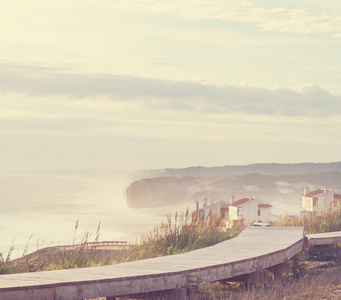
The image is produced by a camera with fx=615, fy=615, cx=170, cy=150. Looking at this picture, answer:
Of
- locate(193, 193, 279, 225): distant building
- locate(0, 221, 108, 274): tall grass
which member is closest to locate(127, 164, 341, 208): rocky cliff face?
locate(193, 193, 279, 225): distant building

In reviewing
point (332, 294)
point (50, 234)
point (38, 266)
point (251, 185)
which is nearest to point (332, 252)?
point (332, 294)

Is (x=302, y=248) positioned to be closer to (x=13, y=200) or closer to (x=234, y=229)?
(x=234, y=229)

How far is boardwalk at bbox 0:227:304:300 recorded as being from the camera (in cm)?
737

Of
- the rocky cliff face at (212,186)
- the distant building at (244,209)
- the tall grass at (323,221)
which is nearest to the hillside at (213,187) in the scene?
the rocky cliff face at (212,186)

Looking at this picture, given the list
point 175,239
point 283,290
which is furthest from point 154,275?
point 175,239

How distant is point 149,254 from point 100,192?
536ft

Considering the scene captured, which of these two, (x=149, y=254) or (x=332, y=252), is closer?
(x=149, y=254)

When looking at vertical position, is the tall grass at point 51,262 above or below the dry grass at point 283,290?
above

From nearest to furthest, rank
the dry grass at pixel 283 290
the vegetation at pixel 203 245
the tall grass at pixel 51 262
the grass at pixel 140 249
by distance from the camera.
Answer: the dry grass at pixel 283 290 → the vegetation at pixel 203 245 → the tall grass at pixel 51 262 → the grass at pixel 140 249

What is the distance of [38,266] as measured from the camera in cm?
1083

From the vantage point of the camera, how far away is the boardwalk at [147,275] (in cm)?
737

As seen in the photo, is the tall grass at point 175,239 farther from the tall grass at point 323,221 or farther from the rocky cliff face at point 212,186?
the rocky cliff face at point 212,186

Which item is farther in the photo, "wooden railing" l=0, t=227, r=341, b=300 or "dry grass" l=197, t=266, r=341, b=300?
"dry grass" l=197, t=266, r=341, b=300

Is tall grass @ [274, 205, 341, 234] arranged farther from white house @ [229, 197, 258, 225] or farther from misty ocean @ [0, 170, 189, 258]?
white house @ [229, 197, 258, 225]
